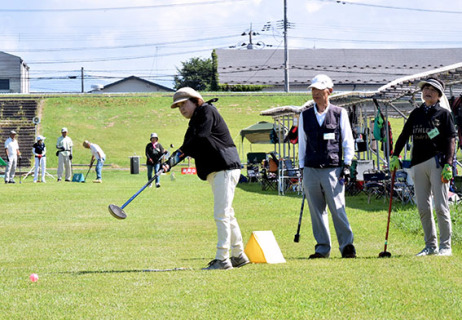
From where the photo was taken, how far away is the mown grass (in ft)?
18.4

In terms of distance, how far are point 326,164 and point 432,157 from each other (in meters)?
1.14

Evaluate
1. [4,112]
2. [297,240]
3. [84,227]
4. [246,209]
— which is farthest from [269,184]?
[4,112]

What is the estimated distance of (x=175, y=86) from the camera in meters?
86.1

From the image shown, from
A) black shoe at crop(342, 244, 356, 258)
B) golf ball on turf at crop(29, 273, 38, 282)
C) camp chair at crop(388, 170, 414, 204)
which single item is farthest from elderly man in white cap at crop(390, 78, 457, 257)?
camp chair at crop(388, 170, 414, 204)

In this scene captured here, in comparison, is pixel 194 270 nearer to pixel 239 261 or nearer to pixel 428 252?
pixel 239 261

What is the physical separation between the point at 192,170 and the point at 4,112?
20222mm

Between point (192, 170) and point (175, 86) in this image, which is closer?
point (192, 170)

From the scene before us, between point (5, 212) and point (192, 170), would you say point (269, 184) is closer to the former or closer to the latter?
point (5, 212)

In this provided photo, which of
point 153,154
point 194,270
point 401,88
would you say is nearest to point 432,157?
point 194,270

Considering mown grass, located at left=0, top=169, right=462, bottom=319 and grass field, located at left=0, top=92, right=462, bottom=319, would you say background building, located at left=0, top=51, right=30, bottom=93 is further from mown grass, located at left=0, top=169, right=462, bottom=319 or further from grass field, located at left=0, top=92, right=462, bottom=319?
mown grass, located at left=0, top=169, right=462, bottom=319

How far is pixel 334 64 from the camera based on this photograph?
77.4 meters

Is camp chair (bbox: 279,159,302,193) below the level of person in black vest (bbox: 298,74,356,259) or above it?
below

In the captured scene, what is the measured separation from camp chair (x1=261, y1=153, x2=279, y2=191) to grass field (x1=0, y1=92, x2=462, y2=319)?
15.9 ft

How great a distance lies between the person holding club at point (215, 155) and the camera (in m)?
7.64
